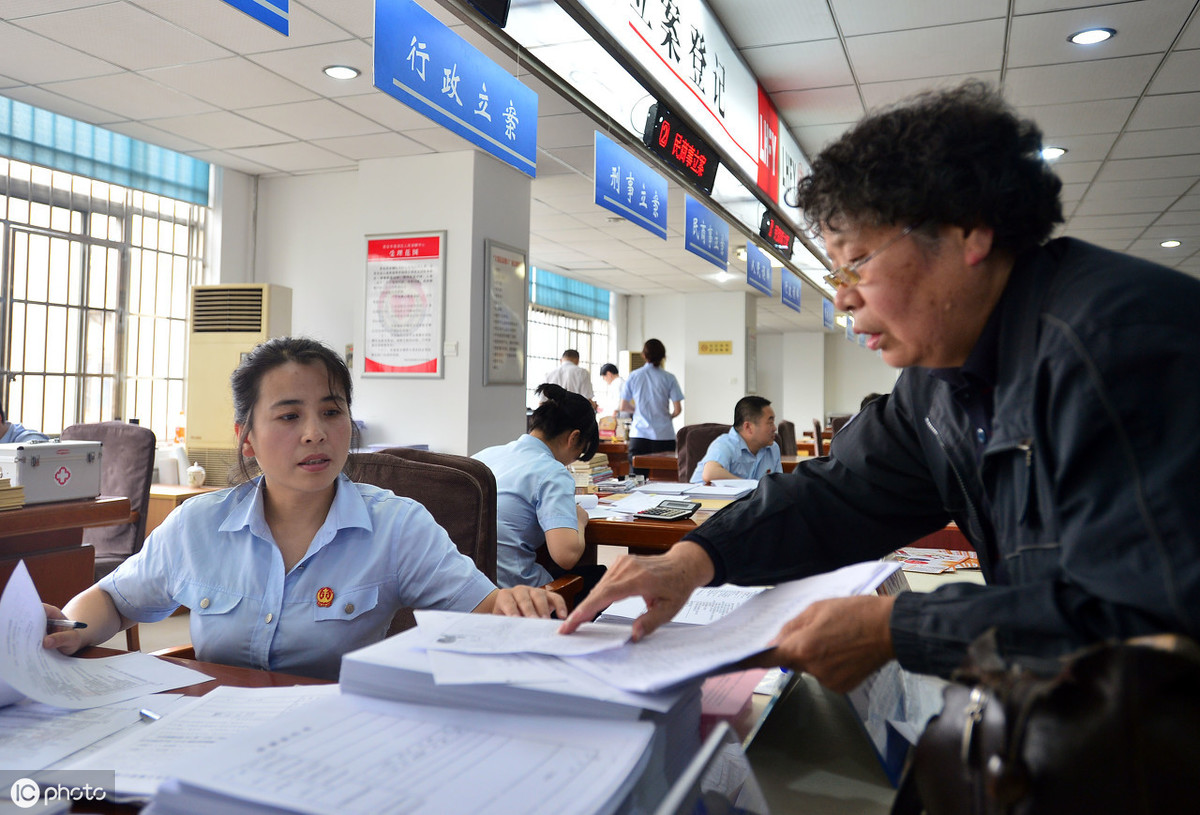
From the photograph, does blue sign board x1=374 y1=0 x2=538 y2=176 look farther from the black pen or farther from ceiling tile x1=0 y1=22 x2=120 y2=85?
ceiling tile x1=0 y1=22 x2=120 y2=85

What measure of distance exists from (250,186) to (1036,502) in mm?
6425

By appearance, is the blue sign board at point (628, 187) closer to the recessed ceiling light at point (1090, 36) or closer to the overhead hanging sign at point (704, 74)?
the overhead hanging sign at point (704, 74)

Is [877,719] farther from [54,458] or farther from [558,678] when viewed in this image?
[54,458]

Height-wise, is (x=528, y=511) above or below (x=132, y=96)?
below

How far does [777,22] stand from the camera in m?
3.75

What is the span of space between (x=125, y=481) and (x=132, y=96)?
239cm

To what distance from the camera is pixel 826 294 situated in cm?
1104

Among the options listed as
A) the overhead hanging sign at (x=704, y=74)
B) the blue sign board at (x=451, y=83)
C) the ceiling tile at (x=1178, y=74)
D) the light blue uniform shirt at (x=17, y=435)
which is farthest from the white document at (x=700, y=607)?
the ceiling tile at (x=1178, y=74)

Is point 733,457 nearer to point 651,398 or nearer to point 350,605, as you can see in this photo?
point 350,605

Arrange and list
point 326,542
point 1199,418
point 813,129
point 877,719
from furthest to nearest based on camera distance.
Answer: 1. point 813,129
2. point 326,542
3. point 877,719
4. point 1199,418

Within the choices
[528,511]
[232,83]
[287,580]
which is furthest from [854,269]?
[232,83]

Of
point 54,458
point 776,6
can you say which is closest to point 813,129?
point 776,6

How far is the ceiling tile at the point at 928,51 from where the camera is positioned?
380 centimetres

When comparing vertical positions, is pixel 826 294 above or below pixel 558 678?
above
